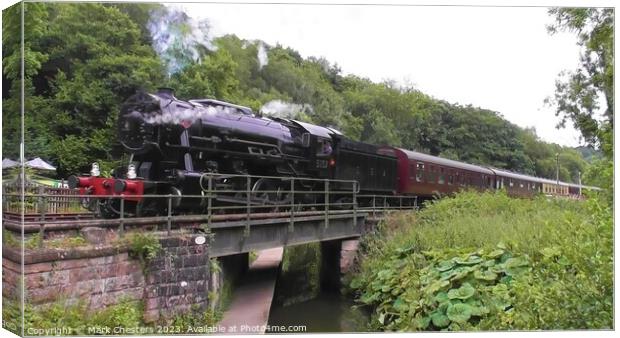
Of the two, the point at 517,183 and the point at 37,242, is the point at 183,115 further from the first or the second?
the point at 517,183

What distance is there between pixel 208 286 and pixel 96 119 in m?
2.53

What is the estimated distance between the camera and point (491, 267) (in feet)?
26.5

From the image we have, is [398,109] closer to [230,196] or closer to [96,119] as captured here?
[230,196]

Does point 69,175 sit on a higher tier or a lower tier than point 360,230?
higher

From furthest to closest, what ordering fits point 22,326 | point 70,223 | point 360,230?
point 360,230, point 70,223, point 22,326

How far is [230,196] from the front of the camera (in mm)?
9359

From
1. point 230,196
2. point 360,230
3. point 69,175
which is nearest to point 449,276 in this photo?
point 230,196

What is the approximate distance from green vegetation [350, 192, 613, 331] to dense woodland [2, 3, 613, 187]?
1.10 meters

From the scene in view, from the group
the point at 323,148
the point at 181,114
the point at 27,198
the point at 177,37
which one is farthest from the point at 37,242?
the point at 323,148

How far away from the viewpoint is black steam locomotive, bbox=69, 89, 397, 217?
26.0ft

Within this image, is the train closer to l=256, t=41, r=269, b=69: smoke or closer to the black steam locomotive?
the black steam locomotive

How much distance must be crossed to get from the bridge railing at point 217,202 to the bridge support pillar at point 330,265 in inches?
31.1

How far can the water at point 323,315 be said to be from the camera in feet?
22.7

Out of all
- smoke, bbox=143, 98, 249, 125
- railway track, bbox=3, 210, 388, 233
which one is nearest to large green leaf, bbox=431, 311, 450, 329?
railway track, bbox=3, 210, 388, 233
